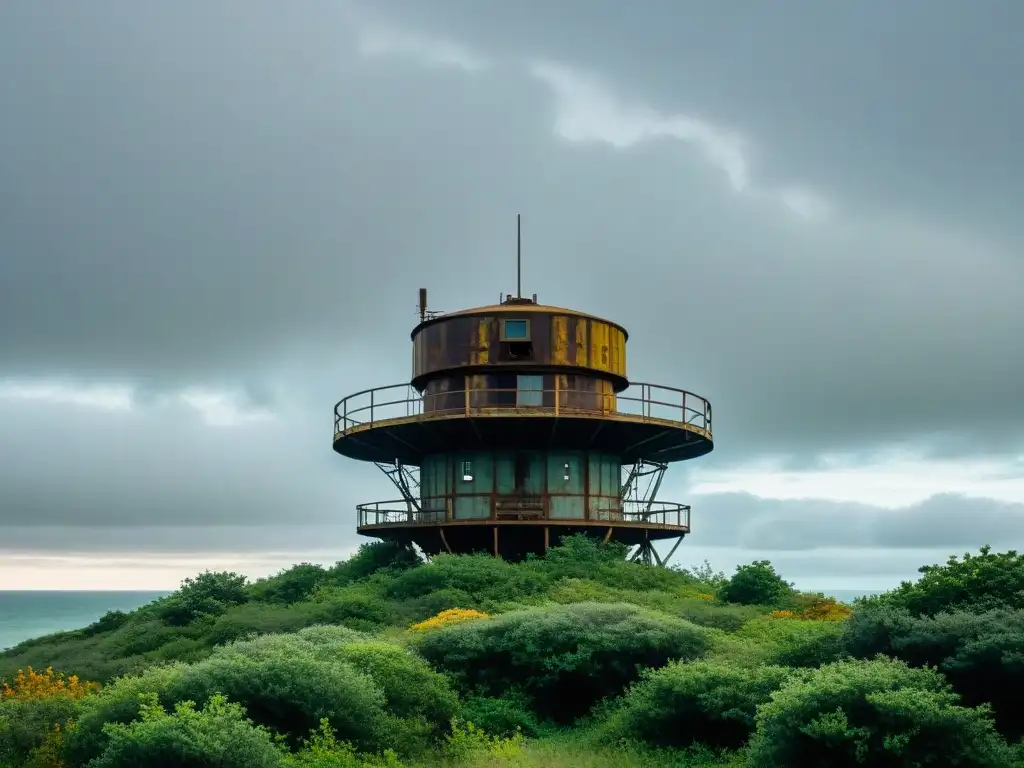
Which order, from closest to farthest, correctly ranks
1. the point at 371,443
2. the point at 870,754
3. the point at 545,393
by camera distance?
the point at 870,754 < the point at 545,393 < the point at 371,443

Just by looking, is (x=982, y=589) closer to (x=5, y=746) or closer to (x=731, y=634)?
(x=731, y=634)

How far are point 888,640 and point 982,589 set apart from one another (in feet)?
7.26

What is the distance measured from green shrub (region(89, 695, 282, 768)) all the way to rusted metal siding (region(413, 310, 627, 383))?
902 inches

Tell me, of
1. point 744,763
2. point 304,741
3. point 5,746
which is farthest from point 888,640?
point 5,746

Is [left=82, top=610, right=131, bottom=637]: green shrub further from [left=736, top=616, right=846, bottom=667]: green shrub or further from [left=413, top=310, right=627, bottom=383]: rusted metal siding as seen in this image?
[left=736, top=616, right=846, bottom=667]: green shrub

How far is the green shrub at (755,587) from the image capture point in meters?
29.5

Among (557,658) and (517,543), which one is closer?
(557,658)

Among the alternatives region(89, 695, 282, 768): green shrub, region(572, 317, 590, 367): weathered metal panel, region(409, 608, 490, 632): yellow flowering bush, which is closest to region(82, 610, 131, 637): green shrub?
region(409, 608, 490, 632): yellow flowering bush

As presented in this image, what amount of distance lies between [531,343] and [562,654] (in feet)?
55.9

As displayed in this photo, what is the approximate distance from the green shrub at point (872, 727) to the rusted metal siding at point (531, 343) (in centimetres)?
2251

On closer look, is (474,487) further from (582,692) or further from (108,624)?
(582,692)

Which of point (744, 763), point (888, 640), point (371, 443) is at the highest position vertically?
point (371, 443)

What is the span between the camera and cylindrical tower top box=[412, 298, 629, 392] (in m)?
36.2

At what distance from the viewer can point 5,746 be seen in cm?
1571
